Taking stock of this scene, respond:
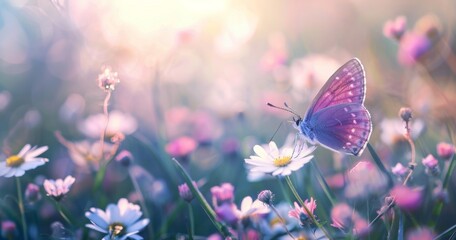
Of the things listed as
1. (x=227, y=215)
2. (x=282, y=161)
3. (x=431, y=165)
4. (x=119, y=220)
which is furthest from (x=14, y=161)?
(x=431, y=165)

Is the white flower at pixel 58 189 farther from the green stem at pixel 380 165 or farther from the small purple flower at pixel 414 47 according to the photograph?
the small purple flower at pixel 414 47

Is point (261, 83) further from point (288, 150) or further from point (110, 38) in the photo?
point (288, 150)

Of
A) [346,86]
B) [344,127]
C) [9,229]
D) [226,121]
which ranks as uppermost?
[346,86]

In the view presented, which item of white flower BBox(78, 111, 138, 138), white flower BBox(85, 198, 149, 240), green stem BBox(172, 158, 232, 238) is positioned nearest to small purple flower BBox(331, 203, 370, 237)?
green stem BBox(172, 158, 232, 238)

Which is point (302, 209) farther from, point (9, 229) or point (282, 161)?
point (9, 229)

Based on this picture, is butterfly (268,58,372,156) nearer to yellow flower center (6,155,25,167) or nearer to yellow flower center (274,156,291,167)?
yellow flower center (274,156,291,167)
